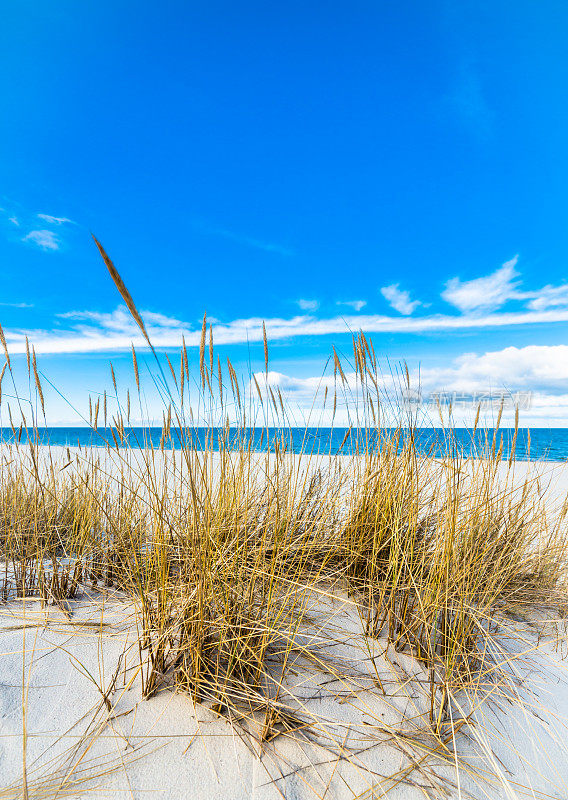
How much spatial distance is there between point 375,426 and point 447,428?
13.2 inches

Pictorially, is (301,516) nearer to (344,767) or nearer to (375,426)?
(375,426)

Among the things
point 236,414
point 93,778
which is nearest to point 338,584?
point 236,414

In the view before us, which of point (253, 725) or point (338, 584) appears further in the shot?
point (338, 584)

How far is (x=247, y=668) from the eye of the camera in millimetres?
1193

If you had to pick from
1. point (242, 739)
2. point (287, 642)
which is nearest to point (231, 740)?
point (242, 739)

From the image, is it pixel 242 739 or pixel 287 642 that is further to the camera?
pixel 287 642

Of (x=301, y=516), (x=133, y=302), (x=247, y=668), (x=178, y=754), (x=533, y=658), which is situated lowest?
(x=533, y=658)

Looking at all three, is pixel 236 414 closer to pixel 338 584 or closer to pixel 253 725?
pixel 338 584

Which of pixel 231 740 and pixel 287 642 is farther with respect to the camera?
pixel 287 642

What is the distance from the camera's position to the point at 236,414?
1.75 meters

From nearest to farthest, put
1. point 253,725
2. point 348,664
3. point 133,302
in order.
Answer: point 133,302 → point 253,725 → point 348,664

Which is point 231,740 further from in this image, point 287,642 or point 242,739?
point 287,642

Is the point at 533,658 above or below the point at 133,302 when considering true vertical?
below

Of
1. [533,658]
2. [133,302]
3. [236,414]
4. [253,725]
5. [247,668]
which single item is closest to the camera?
[133,302]
